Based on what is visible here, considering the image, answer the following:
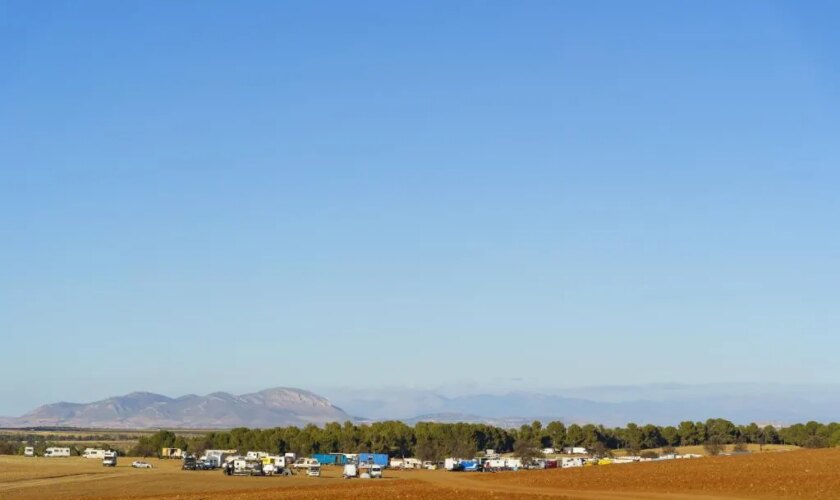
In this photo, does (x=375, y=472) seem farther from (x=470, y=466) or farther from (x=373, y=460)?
(x=373, y=460)

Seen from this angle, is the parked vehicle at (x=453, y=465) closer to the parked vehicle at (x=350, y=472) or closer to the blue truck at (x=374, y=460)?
the blue truck at (x=374, y=460)

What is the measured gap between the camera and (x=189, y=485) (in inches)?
4569

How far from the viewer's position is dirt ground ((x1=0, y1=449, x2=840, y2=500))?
80.4m

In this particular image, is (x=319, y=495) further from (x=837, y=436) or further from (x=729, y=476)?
(x=837, y=436)

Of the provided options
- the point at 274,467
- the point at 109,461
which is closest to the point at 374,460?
the point at 274,467

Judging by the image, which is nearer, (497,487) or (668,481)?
(668,481)

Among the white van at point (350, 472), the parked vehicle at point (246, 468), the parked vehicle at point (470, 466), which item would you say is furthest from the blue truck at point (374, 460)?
the parked vehicle at point (246, 468)

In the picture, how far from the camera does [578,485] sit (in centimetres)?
9425

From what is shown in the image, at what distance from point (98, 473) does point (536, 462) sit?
243 feet

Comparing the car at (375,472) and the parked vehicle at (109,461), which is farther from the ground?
the parked vehicle at (109,461)

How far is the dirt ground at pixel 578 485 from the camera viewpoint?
264 ft

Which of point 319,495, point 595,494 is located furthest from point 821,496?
point 319,495

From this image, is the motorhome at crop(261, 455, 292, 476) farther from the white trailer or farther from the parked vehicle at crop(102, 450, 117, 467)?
the parked vehicle at crop(102, 450, 117, 467)

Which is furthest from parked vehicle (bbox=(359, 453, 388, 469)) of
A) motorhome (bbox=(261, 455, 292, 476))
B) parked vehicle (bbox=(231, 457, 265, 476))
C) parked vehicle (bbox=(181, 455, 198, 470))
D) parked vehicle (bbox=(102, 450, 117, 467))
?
parked vehicle (bbox=(102, 450, 117, 467))
